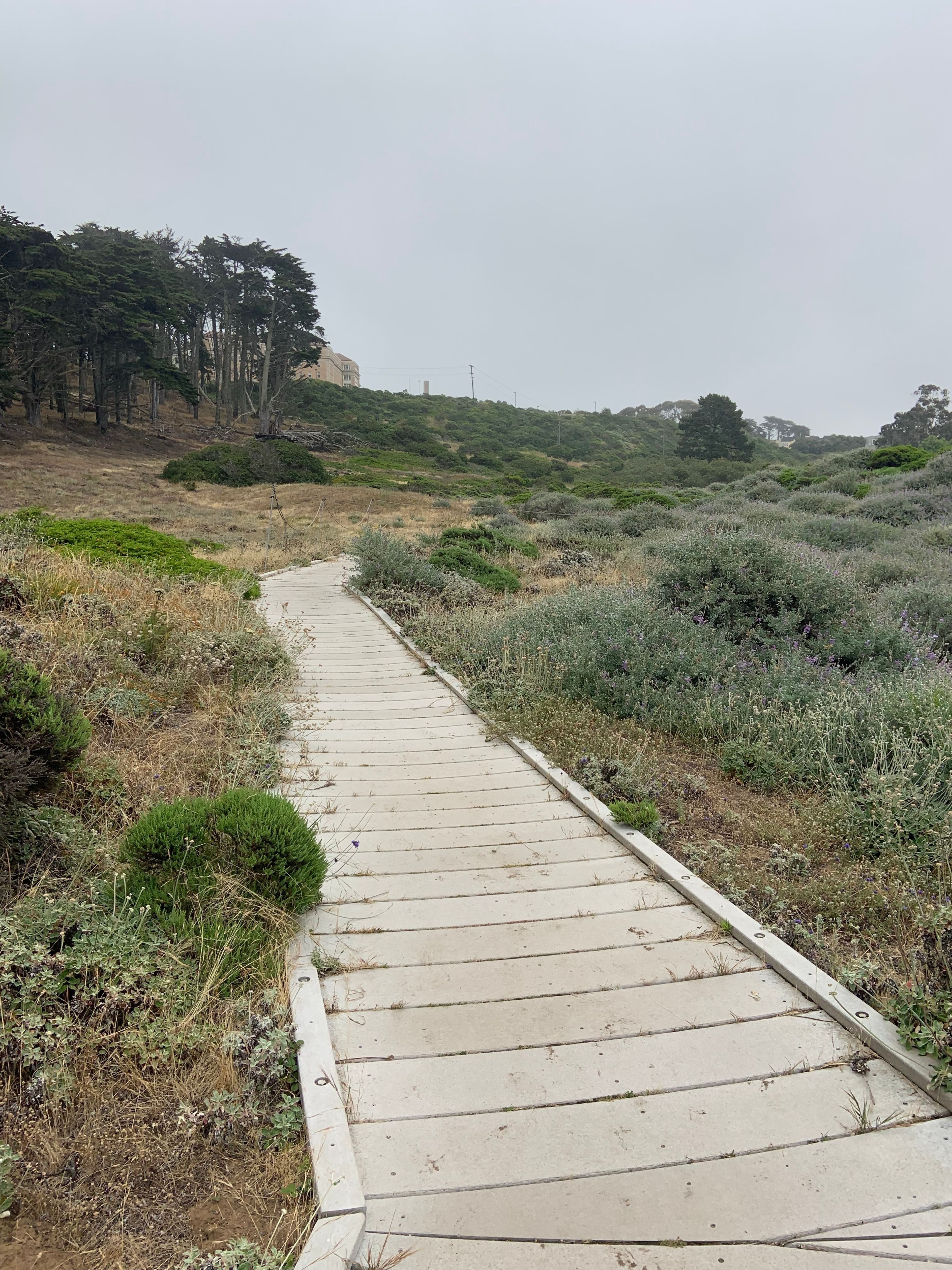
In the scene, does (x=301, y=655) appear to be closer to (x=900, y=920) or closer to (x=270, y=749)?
(x=270, y=749)

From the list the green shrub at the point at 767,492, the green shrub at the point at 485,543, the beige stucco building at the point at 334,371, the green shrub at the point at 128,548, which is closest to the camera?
the green shrub at the point at 128,548

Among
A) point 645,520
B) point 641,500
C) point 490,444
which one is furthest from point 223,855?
point 490,444

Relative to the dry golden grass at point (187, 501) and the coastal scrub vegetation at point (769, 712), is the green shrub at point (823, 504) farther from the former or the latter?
the dry golden grass at point (187, 501)

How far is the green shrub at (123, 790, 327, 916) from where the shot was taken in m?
2.71

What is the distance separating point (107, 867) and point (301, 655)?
4615 millimetres

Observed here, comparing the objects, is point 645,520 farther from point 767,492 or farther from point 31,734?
point 31,734

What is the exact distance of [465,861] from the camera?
337 cm

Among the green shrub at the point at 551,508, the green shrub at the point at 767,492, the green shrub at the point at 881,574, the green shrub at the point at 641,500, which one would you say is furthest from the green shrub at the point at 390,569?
the green shrub at the point at 767,492

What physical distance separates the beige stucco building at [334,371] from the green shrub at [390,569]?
4209 cm

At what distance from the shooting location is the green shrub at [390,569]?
10633mm

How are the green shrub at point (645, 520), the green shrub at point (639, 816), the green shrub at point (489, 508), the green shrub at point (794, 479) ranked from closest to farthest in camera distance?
the green shrub at point (639, 816)
the green shrub at point (645, 520)
the green shrub at point (489, 508)
the green shrub at point (794, 479)

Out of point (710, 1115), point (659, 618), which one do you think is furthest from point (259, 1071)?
point (659, 618)

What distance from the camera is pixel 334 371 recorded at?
79125mm

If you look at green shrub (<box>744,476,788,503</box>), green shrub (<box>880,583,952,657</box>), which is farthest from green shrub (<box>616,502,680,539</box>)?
green shrub (<box>880,583,952,657</box>)
